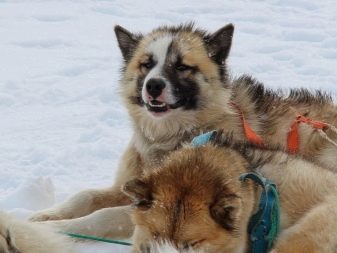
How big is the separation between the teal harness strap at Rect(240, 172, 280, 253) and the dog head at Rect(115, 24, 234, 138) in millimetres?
1802

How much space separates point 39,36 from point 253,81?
5.90 metres

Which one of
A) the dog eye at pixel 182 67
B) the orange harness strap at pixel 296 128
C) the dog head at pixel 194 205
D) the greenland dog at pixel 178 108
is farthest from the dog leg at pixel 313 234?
the dog eye at pixel 182 67

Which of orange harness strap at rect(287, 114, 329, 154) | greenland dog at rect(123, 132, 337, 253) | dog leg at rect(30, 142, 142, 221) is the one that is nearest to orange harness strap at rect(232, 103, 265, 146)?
orange harness strap at rect(287, 114, 329, 154)

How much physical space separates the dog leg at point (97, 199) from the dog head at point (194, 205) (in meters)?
1.78

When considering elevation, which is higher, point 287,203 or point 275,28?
point 287,203

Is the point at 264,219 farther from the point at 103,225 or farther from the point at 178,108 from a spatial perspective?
the point at 178,108

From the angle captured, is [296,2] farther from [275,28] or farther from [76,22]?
[76,22]

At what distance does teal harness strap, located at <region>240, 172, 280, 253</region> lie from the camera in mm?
3623

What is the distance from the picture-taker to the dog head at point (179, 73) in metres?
5.39

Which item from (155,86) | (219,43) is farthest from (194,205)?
(219,43)

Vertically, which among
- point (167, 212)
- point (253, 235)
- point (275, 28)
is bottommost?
point (275, 28)

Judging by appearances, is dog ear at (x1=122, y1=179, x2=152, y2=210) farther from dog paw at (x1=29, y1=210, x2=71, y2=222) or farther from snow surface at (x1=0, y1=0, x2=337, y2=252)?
dog paw at (x1=29, y1=210, x2=71, y2=222)

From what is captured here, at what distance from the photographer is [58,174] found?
595 centimetres

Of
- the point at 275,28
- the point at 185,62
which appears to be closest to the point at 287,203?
the point at 185,62
